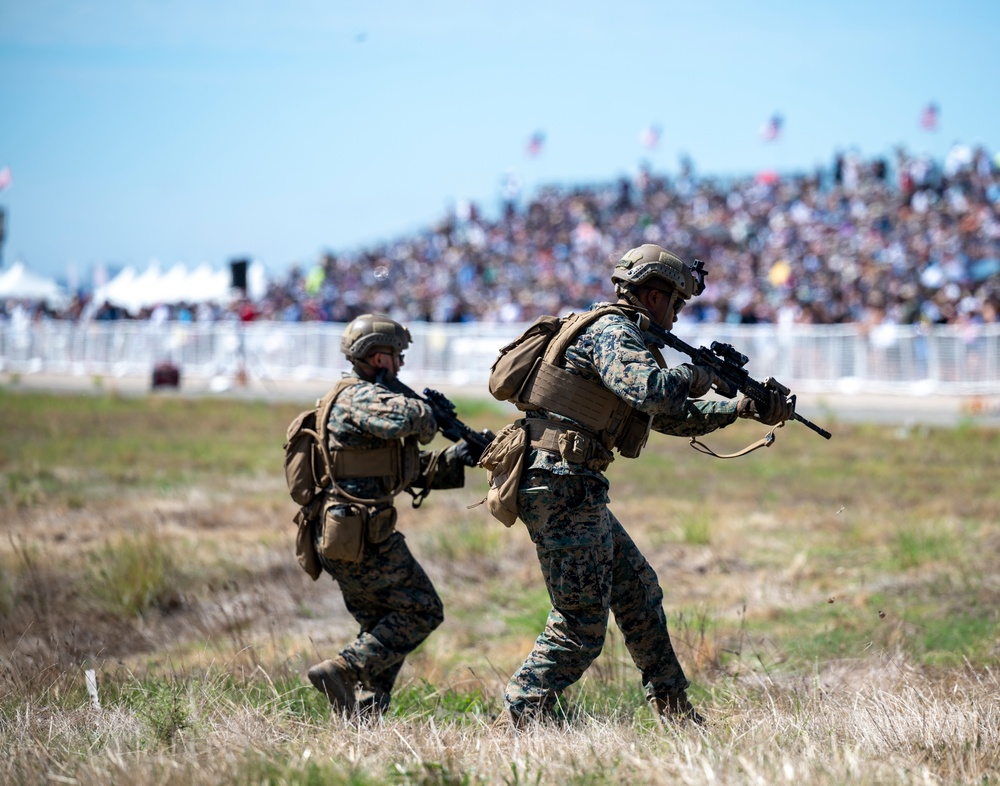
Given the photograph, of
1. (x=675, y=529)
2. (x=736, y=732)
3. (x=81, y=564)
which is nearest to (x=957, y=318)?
(x=675, y=529)

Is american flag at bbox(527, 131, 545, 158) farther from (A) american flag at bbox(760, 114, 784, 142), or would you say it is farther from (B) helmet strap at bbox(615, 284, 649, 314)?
(B) helmet strap at bbox(615, 284, 649, 314)

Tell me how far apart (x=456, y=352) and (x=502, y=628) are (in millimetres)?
19858

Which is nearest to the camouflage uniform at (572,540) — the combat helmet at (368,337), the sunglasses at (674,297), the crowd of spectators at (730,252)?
the sunglasses at (674,297)

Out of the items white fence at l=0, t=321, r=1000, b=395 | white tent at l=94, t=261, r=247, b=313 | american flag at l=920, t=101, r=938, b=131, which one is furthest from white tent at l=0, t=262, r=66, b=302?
american flag at l=920, t=101, r=938, b=131

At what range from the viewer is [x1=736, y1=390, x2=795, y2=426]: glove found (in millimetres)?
4781

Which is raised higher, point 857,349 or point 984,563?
point 857,349

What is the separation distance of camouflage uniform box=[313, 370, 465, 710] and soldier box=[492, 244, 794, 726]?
0.80 meters

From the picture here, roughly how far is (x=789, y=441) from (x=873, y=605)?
29.3 feet

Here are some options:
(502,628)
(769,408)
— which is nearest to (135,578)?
(502,628)

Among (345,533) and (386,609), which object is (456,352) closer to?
(386,609)

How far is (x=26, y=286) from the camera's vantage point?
153 ft

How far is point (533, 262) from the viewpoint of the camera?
4125 cm

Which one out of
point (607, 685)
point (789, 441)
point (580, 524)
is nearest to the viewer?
point (580, 524)

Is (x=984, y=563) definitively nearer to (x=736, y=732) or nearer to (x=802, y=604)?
(x=802, y=604)
